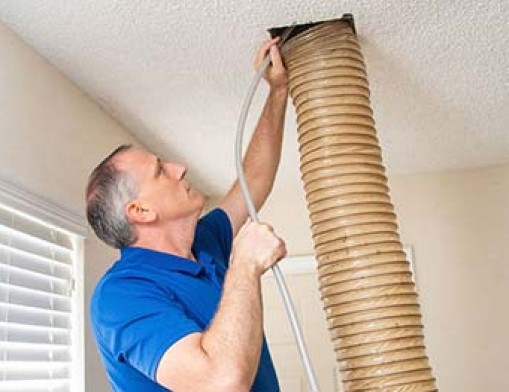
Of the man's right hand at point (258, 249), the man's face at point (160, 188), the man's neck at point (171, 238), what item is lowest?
the man's right hand at point (258, 249)

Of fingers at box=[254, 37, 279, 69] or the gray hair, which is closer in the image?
the gray hair

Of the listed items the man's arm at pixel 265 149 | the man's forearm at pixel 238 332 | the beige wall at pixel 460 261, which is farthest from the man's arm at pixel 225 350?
the beige wall at pixel 460 261

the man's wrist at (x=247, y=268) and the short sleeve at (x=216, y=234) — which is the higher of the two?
the short sleeve at (x=216, y=234)

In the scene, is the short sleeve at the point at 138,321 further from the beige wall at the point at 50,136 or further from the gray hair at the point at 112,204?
the beige wall at the point at 50,136

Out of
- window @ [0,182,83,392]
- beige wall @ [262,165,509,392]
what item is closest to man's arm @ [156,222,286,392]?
window @ [0,182,83,392]

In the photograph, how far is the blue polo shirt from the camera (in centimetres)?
121

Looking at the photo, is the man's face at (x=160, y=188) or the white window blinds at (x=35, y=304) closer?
the man's face at (x=160, y=188)

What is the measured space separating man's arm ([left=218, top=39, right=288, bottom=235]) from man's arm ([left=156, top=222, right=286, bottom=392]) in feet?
2.40

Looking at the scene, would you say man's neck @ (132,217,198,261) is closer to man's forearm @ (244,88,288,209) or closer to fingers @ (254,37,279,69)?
man's forearm @ (244,88,288,209)

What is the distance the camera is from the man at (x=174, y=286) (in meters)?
1.16

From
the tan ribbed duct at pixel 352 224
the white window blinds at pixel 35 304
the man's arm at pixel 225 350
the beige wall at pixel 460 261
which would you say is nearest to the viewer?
the man's arm at pixel 225 350

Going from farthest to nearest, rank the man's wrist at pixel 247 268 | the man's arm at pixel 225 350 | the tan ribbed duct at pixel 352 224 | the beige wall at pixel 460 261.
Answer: the beige wall at pixel 460 261, the tan ribbed duct at pixel 352 224, the man's wrist at pixel 247 268, the man's arm at pixel 225 350

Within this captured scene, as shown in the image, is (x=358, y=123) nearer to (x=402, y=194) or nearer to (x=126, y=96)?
(x=126, y=96)

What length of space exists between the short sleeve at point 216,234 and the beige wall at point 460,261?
6.19 ft
